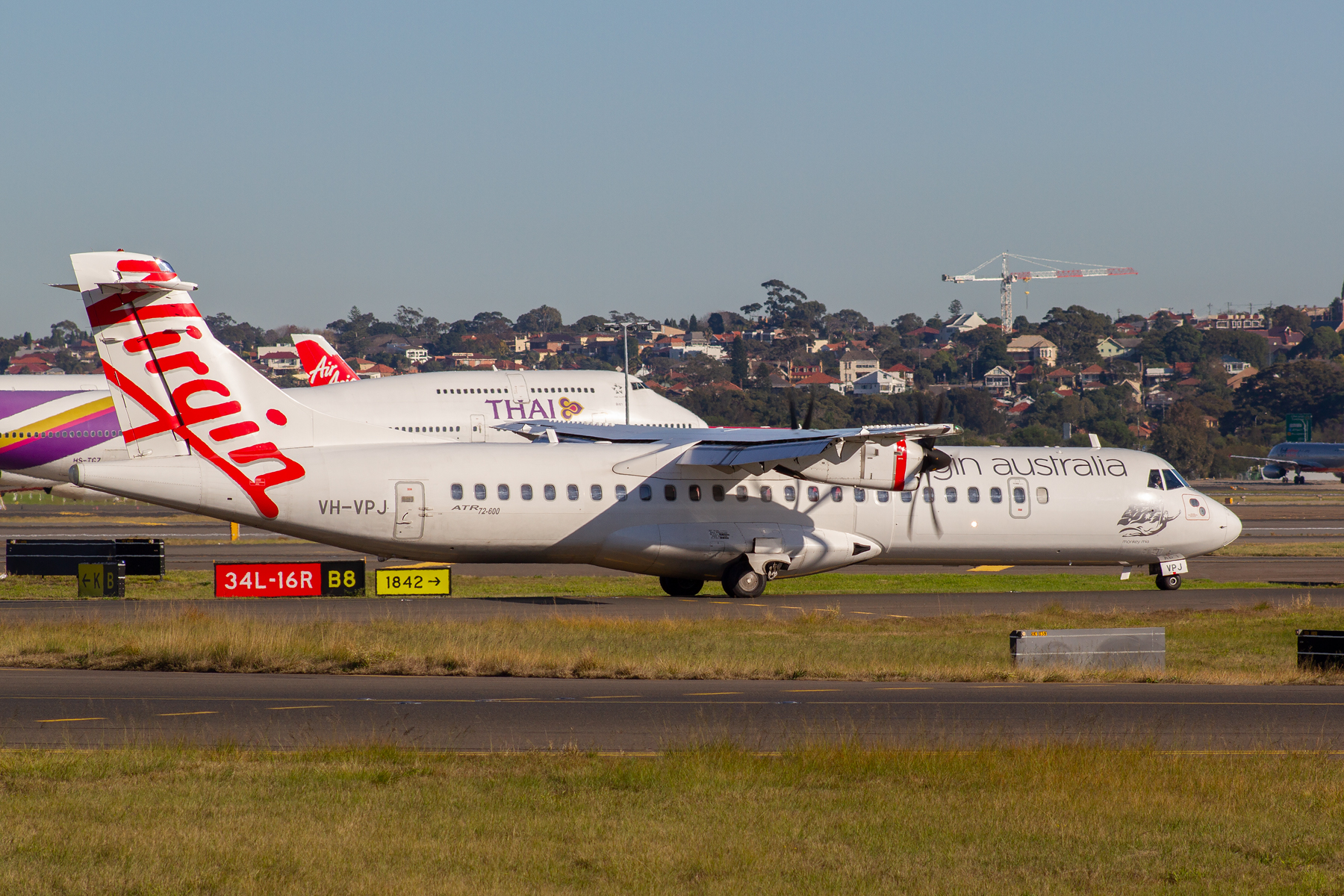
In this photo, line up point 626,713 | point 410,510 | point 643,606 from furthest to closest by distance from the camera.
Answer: point 643,606 → point 410,510 → point 626,713

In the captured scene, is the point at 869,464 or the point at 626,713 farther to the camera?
the point at 869,464

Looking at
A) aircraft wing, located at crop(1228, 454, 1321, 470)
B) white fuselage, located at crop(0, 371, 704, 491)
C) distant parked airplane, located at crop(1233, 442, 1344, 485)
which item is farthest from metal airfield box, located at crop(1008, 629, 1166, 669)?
aircraft wing, located at crop(1228, 454, 1321, 470)

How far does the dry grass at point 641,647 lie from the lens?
20.3 m

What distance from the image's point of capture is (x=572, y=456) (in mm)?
31500

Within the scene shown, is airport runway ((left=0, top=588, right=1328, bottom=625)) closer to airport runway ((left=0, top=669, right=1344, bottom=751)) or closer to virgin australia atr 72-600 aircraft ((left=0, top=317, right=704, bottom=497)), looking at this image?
airport runway ((left=0, top=669, right=1344, bottom=751))

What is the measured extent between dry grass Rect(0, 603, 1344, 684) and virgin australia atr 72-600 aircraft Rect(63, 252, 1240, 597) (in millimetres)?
3607

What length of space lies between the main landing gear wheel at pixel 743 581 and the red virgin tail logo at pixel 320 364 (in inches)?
1344

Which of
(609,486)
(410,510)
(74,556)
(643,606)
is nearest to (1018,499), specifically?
(643,606)

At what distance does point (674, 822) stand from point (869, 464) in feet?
66.7

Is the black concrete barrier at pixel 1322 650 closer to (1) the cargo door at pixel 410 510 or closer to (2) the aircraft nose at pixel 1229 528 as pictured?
(2) the aircraft nose at pixel 1229 528

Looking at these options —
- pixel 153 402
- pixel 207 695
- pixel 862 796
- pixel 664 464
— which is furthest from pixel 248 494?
pixel 862 796

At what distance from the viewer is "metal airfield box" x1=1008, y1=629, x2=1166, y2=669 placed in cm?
2064

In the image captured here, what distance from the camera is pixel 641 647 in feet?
74.4

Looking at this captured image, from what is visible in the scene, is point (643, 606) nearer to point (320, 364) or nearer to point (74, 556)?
point (74, 556)
